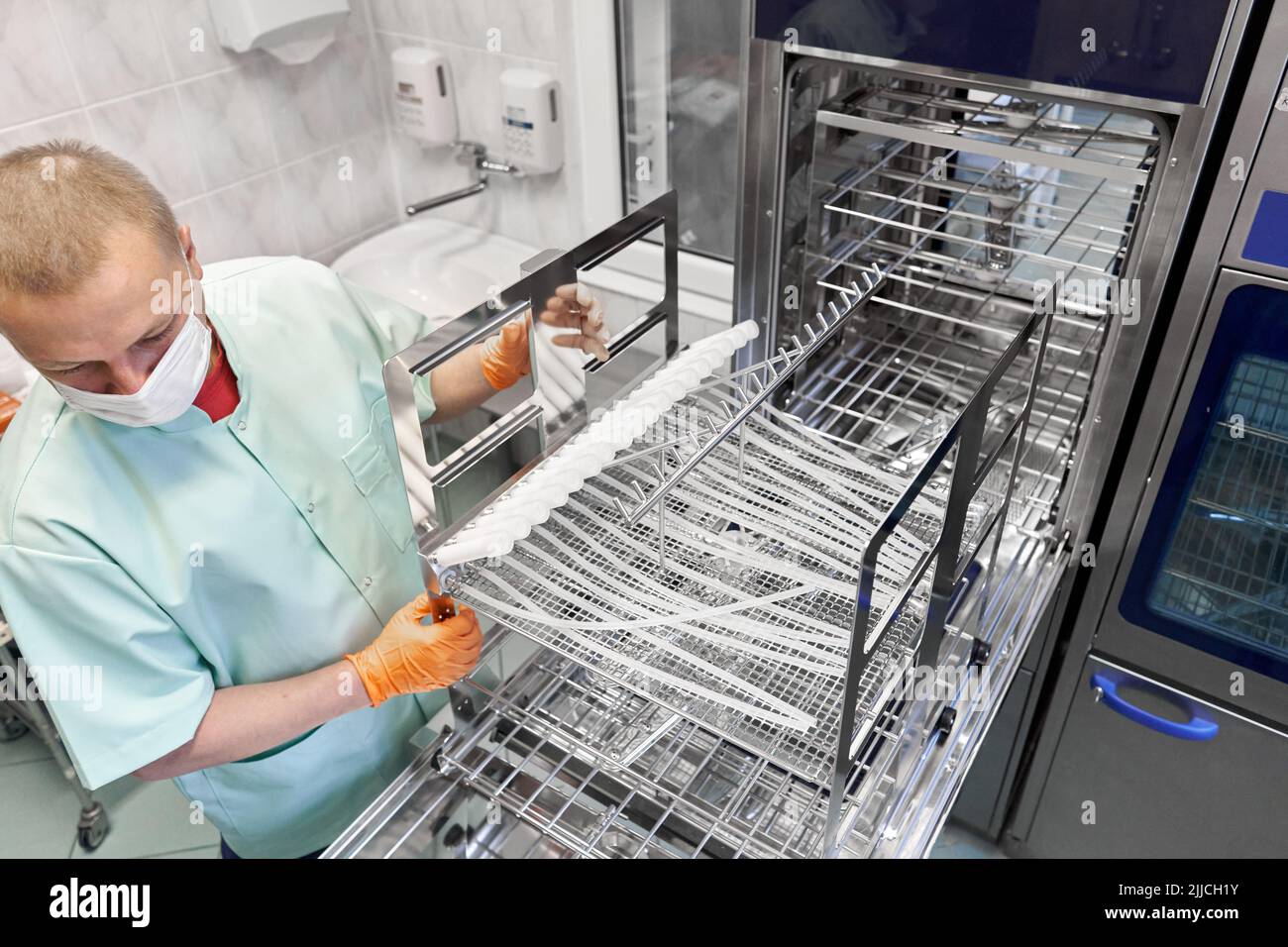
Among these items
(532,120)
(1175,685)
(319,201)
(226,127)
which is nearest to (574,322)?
(1175,685)

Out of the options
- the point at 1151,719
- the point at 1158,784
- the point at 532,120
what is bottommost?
the point at 1158,784

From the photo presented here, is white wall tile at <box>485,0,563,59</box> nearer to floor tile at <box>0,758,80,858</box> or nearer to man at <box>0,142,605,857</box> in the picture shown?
man at <box>0,142,605,857</box>

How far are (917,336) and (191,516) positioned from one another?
1.18m

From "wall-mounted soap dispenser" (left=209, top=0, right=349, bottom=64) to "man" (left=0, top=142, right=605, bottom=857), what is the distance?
927 mm

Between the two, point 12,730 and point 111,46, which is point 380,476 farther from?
point 12,730

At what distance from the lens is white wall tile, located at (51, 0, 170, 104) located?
1793 millimetres

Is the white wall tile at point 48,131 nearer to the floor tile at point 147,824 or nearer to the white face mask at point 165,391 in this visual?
the white face mask at point 165,391

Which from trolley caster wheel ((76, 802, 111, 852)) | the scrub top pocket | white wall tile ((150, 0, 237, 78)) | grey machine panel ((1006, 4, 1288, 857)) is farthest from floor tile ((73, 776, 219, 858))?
grey machine panel ((1006, 4, 1288, 857))

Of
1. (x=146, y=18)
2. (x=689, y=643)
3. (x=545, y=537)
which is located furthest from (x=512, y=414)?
(x=146, y=18)

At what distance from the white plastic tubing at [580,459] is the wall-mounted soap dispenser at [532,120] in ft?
3.84

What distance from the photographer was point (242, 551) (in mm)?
1098

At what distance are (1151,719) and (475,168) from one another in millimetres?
1848
